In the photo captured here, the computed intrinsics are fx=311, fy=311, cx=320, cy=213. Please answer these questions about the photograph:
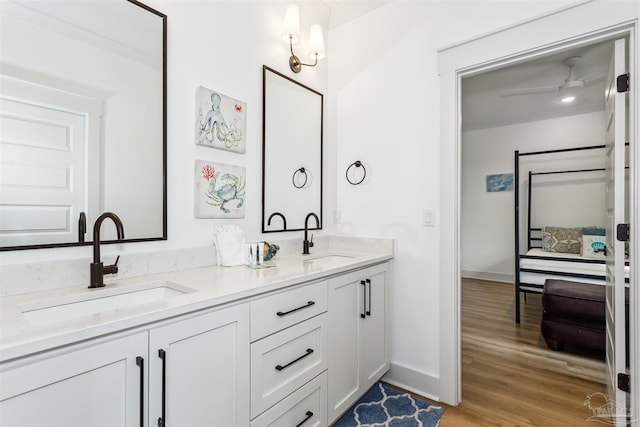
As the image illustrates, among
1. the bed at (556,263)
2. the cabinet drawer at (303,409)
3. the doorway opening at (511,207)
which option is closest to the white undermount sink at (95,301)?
the cabinet drawer at (303,409)

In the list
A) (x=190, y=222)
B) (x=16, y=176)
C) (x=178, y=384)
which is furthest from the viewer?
(x=190, y=222)

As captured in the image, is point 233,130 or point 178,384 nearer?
point 178,384

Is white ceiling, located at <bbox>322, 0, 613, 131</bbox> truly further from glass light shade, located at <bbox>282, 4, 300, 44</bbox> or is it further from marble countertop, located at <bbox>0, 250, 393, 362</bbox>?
marble countertop, located at <bbox>0, 250, 393, 362</bbox>

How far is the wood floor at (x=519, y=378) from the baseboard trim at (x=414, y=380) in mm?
141

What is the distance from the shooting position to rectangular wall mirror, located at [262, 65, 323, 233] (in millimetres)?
2061

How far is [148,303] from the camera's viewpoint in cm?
98

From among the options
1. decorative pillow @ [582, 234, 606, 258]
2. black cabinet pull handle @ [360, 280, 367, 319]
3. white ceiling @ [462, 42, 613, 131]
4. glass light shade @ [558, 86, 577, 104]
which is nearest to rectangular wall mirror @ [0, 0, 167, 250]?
black cabinet pull handle @ [360, 280, 367, 319]

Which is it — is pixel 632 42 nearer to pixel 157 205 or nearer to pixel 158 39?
pixel 158 39

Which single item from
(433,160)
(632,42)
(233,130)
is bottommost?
(433,160)

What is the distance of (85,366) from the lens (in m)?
0.79

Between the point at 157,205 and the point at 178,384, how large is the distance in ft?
2.74

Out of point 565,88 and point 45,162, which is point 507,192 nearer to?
point 565,88

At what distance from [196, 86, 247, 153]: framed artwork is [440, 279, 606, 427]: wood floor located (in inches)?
79.0

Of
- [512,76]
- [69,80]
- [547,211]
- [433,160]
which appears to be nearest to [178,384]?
[69,80]
